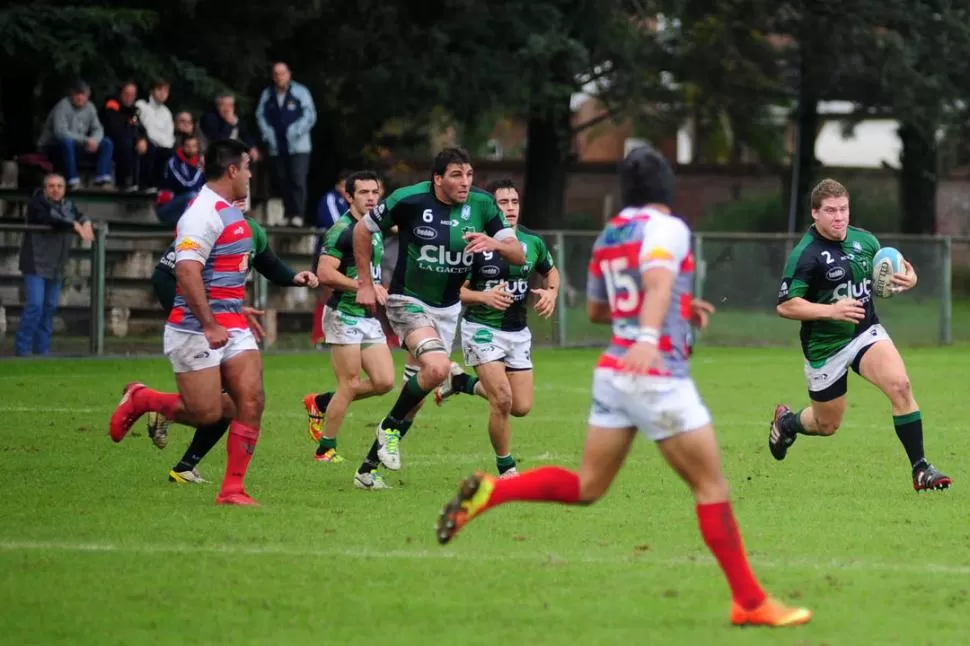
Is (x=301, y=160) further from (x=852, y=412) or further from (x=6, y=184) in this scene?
(x=852, y=412)

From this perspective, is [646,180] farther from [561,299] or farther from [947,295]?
[947,295]

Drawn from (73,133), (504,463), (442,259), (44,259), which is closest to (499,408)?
(504,463)

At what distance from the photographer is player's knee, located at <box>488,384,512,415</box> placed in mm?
12070

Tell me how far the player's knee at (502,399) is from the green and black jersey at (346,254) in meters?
1.68

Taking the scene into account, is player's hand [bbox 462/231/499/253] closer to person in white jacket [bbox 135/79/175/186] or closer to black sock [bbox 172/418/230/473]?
black sock [bbox 172/418/230/473]

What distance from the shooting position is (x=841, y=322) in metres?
11.8

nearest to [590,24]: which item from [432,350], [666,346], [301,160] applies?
[301,160]

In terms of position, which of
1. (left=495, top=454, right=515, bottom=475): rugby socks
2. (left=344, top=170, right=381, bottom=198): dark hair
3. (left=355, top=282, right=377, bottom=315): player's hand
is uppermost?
(left=344, top=170, right=381, bottom=198): dark hair

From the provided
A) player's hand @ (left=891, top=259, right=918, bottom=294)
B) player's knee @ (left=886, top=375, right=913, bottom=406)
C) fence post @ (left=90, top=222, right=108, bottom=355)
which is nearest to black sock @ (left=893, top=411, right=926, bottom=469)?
player's knee @ (left=886, top=375, right=913, bottom=406)

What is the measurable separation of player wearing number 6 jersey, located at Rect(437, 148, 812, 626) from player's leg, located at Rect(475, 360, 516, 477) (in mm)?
4280

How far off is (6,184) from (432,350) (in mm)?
14926

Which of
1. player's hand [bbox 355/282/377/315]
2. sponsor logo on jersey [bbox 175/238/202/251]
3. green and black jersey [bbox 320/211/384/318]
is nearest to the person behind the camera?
sponsor logo on jersey [bbox 175/238/202/251]

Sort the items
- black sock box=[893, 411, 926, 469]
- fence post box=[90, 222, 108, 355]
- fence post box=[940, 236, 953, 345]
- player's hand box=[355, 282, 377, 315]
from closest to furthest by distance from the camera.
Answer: player's hand box=[355, 282, 377, 315] → black sock box=[893, 411, 926, 469] → fence post box=[90, 222, 108, 355] → fence post box=[940, 236, 953, 345]

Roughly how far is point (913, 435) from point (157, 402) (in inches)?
191
